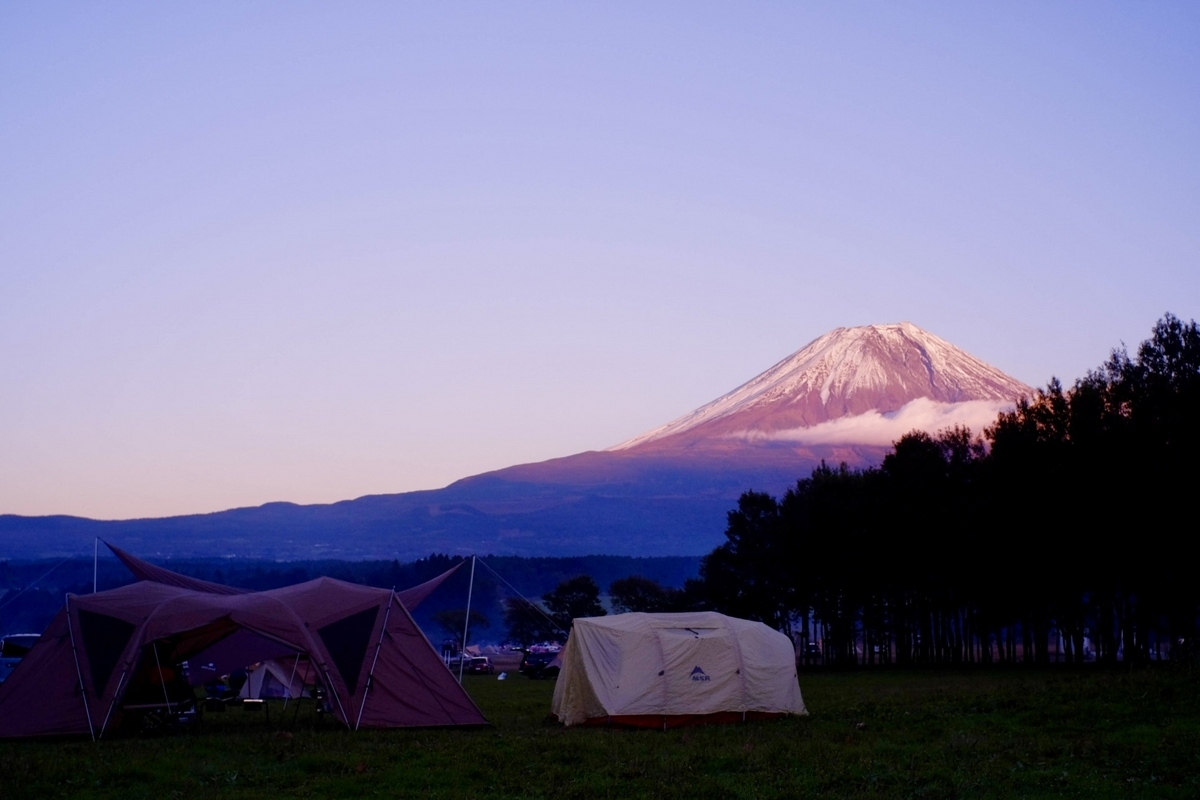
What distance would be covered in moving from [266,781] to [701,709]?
31.0ft

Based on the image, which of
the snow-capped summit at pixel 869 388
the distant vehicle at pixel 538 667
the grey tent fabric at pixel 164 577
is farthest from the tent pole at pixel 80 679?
the snow-capped summit at pixel 869 388

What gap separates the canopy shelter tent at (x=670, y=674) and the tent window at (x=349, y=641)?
3.96 m

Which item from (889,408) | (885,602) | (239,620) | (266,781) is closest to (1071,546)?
(885,602)

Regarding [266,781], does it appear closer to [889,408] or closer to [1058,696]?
[1058,696]

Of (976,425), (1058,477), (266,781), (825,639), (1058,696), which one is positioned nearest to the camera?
(266,781)

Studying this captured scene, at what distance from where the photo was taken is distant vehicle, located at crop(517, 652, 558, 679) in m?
55.7

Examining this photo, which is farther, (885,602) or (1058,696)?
(885,602)

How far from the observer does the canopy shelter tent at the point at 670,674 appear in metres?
23.2

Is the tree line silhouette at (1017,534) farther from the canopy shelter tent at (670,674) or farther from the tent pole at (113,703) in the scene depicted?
the tent pole at (113,703)

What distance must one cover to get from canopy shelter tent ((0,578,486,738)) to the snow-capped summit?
146870 mm

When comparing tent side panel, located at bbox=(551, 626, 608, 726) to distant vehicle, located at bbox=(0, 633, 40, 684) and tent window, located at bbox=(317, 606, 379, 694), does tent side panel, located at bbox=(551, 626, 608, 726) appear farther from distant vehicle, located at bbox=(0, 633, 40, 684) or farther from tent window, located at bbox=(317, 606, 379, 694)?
distant vehicle, located at bbox=(0, 633, 40, 684)

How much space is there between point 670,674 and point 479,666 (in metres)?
45.9

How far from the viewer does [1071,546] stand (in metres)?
Result: 46.2

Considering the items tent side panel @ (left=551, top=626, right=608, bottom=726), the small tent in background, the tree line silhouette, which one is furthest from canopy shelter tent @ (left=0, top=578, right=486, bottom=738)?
the tree line silhouette
